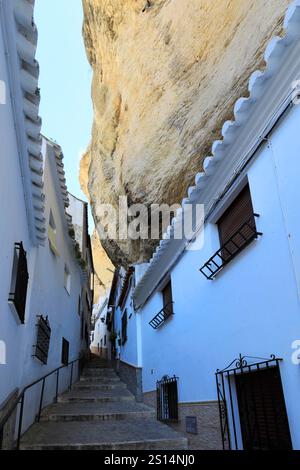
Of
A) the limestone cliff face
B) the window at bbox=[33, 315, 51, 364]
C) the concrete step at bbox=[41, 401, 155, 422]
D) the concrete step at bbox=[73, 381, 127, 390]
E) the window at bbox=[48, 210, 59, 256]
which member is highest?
the limestone cliff face

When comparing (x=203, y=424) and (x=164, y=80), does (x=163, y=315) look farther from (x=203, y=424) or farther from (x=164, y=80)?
(x=164, y=80)

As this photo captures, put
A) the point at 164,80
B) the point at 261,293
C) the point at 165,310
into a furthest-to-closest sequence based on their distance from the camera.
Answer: the point at 164,80 → the point at 165,310 → the point at 261,293

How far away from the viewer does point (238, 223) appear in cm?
491

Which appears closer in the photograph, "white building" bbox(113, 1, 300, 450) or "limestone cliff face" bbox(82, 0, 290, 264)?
"white building" bbox(113, 1, 300, 450)

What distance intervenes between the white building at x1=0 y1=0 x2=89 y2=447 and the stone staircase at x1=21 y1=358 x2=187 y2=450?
0.42 metres

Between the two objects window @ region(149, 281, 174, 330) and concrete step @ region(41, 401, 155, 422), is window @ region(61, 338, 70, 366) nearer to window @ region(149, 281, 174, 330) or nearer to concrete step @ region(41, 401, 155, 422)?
concrete step @ region(41, 401, 155, 422)

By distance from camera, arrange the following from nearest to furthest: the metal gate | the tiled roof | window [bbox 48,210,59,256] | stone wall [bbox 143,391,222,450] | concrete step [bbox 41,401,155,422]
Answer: the tiled roof < the metal gate < stone wall [bbox 143,391,222,450] < concrete step [bbox 41,401,155,422] < window [bbox 48,210,59,256]

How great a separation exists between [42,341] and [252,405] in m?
4.22

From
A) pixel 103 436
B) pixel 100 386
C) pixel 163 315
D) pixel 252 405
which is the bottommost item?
pixel 103 436

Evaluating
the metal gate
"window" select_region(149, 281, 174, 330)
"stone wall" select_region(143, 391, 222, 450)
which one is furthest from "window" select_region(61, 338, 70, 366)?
the metal gate

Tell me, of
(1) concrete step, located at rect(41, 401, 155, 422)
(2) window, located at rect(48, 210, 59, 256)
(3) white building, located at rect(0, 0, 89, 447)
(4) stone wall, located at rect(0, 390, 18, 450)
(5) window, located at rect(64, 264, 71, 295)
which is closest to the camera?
(3) white building, located at rect(0, 0, 89, 447)

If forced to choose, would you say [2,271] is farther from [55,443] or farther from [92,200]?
[92,200]

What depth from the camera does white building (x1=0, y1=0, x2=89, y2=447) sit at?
384cm

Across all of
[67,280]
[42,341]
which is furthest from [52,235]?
[67,280]
